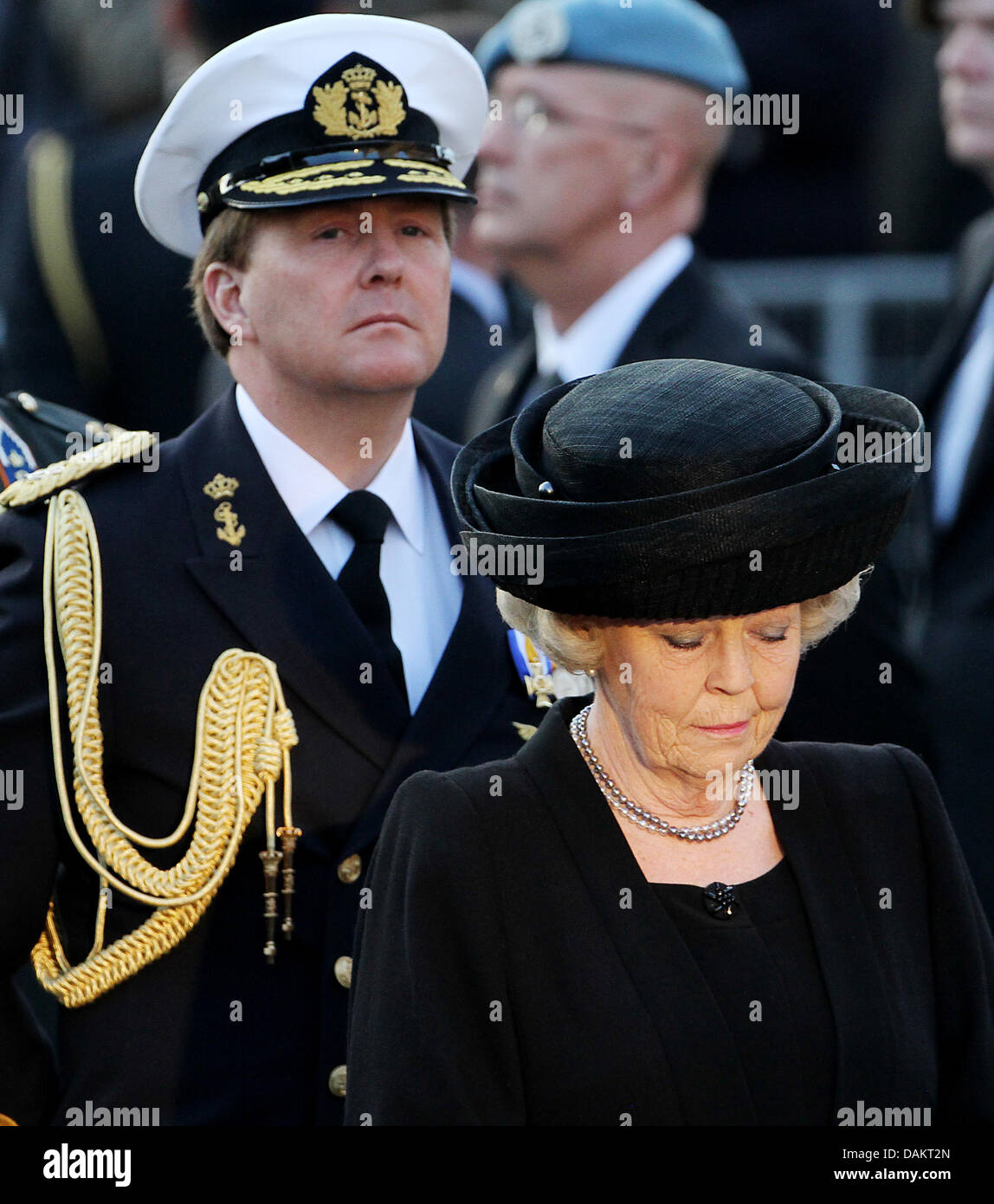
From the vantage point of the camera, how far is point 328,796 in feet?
10.5

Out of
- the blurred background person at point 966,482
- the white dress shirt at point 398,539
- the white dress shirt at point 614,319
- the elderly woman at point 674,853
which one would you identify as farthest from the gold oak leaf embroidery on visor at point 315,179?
the white dress shirt at point 614,319

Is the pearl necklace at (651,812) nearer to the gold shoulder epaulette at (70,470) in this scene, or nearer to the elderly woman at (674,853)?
the elderly woman at (674,853)

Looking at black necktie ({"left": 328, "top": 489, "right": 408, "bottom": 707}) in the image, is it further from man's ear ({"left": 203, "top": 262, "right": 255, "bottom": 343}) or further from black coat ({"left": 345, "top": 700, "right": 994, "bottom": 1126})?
black coat ({"left": 345, "top": 700, "right": 994, "bottom": 1126})

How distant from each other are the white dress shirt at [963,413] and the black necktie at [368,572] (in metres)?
2.13

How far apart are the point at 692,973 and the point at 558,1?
3545mm

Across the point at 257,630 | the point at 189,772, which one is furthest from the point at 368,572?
the point at 189,772

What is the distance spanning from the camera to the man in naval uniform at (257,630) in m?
3.14

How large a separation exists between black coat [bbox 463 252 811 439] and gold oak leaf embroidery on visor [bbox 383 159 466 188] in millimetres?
1504

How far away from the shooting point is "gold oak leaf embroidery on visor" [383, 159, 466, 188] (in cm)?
330

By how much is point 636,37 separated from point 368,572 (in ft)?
8.90

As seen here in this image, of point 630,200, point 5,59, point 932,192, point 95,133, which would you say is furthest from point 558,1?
point 5,59

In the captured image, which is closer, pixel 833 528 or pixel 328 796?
pixel 833 528
